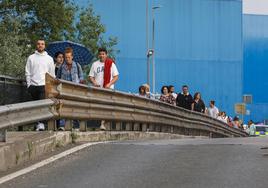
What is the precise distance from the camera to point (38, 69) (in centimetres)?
1373

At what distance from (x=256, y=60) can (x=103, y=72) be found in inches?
2263

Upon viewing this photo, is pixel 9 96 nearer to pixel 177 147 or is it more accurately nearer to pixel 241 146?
pixel 177 147

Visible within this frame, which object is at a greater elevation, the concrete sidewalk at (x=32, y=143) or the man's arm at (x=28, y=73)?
the man's arm at (x=28, y=73)

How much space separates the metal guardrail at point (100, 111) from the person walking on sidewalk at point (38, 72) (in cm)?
60

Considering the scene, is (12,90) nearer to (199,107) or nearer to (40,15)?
(199,107)

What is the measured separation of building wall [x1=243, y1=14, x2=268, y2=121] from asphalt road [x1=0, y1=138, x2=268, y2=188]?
2332 inches

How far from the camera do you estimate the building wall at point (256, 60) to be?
70.9 meters

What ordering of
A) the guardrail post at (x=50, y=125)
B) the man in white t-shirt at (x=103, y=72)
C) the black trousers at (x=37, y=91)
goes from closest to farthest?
the guardrail post at (x=50, y=125)
the black trousers at (x=37, y=91)
the man in white t-shirt at (x=103, y=72)

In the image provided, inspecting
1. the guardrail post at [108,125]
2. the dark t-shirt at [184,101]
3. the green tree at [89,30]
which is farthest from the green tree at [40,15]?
the guardrail post at [108,125]

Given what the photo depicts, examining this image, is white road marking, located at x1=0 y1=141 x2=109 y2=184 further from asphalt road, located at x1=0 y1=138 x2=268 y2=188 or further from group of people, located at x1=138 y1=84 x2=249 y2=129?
group of people, located at x1=138 y1=84 x2=249 y2=129

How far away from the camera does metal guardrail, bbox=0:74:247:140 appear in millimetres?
10781

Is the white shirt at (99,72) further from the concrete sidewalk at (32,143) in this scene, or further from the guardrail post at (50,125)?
the guardrail post at (50,125)

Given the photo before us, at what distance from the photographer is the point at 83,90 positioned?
14016mm

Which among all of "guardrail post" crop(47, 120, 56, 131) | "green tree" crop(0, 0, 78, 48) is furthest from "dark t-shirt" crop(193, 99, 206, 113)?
"guardrail post" crop(47, 120, 56, 131)
